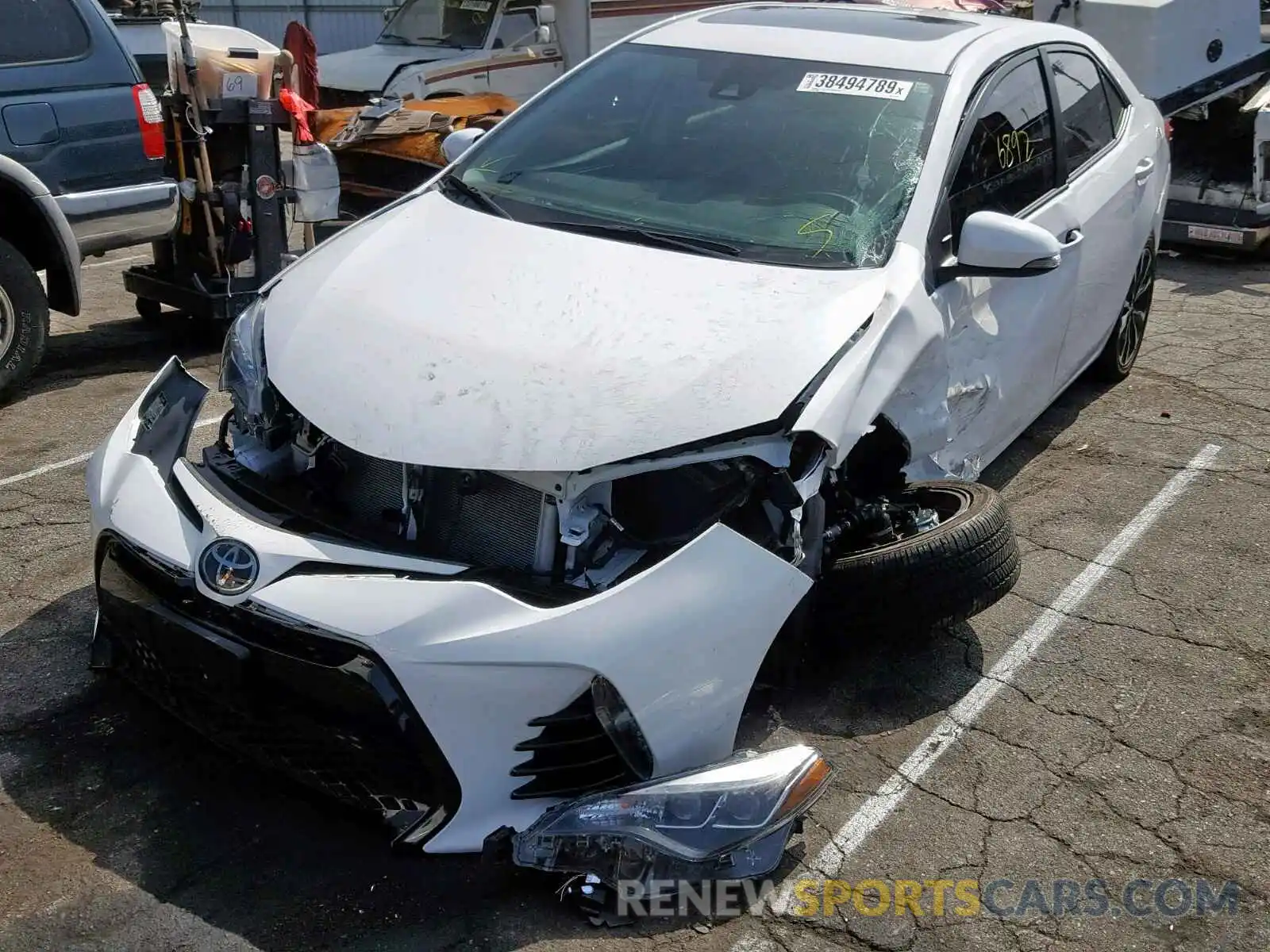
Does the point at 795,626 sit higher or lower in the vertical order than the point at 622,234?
lower

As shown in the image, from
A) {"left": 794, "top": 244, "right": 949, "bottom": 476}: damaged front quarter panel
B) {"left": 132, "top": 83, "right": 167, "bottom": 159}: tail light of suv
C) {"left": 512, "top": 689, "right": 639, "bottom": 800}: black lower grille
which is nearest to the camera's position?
{"left": 512, "top": 689, "right": 639, "bottom": 800}: black lower grille

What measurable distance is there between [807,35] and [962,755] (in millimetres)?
2494

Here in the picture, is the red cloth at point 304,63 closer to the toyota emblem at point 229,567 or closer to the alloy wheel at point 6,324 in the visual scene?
the alloy wheel at point 6,324

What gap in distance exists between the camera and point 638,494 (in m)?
3.20

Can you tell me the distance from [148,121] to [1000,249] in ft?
14.4

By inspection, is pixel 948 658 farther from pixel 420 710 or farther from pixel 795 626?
pixel 420 710

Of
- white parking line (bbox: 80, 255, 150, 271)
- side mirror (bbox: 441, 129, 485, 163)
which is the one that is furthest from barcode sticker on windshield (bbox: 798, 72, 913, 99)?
white parking line (bbox: 80, 255, 150, 271)

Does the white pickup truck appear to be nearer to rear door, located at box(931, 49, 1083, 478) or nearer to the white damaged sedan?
the white damaged sedan

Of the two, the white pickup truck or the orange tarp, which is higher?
the white pickup truck

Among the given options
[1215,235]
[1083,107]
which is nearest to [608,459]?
[1083,107]

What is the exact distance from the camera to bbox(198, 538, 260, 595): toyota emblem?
2.91m

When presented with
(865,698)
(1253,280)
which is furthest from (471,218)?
(1253,280)

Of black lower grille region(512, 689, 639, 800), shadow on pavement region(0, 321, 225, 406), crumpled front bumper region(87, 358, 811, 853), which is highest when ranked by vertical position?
crumpled front bumper region(87, 358, 811, 853)

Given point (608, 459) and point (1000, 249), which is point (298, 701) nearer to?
point (608, 459)
